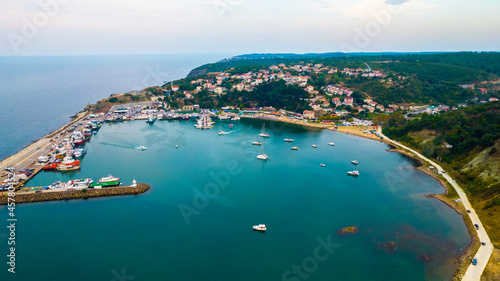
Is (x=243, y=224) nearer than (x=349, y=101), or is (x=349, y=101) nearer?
(x=243, y=224)

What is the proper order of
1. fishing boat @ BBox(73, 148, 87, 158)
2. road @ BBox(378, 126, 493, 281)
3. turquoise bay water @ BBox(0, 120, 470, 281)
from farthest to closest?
1. fishing boat @ BBox(73, 148, 87, 158)
2. turquoise bay water @ BBox(0, 120, 470, 281)
3. road @ BBox(378, 126, 493, 281)

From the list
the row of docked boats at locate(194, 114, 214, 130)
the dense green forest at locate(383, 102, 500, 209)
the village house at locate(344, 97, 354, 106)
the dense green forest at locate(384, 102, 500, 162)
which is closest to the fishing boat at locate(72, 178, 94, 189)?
the row of docked boats at locate(194, 114, 214, 130)

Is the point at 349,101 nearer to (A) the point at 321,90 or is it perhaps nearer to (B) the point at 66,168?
(A) the point at 321,90

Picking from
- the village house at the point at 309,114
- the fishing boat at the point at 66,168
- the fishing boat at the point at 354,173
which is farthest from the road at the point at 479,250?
the fishing boat at the point at 66,168

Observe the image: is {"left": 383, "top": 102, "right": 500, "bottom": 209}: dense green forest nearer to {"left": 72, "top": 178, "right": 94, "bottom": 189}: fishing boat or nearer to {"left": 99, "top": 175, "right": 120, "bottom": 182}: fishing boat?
{"left": 99, "top": 175, "right": 120, "bottom": 182}: fishing boat

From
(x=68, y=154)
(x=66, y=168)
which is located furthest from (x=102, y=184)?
(x=68, y=154)

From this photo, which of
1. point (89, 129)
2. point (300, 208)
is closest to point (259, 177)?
point (300, 208)

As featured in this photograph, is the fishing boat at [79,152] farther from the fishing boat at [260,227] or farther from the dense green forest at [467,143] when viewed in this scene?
the dense green forest at [467,143]
